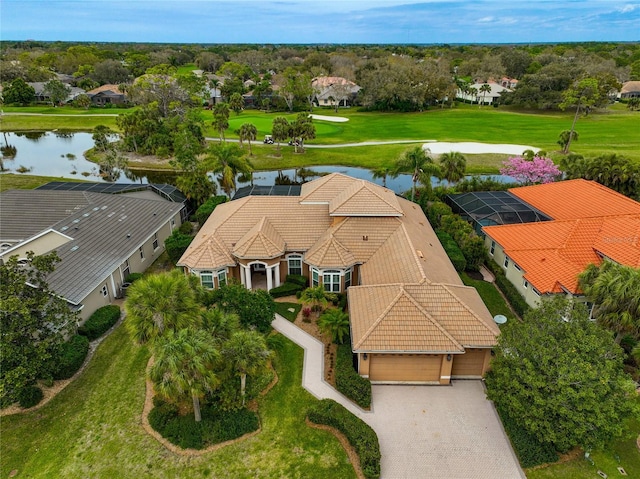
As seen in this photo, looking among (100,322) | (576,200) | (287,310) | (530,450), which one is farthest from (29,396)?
(576,200)

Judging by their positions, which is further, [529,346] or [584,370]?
[529,346]

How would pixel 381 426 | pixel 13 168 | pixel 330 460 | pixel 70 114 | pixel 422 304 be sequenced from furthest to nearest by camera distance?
pixel 70 114 → pixel 13 168 → pixel 422 304 → pixel 381 426 → pixel 330 460

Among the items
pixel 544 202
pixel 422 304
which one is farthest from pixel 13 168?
pixel 544 202

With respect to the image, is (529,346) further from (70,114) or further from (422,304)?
(70,114)

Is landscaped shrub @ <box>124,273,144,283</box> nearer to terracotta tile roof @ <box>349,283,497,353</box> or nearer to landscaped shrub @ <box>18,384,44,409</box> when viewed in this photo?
landscaped shrub @ <box>18,384,44,409</box>

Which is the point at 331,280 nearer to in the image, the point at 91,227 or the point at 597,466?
the point at 597,466

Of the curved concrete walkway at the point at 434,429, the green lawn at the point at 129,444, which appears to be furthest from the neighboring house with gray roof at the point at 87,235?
the curved concrete walkway at the point at 434,429
